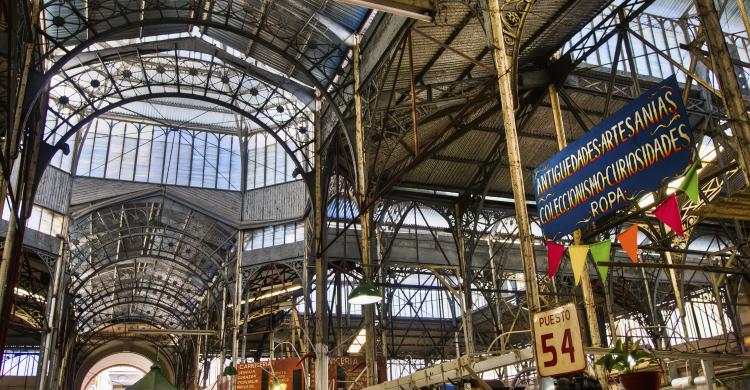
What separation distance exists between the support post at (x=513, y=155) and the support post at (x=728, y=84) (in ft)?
8.58

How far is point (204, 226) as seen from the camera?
32.0 m

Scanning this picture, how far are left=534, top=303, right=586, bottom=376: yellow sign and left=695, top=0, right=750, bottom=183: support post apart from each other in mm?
3052

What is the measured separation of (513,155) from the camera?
8.25 metres

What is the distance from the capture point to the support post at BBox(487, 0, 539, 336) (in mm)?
7547

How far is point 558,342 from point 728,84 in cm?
432

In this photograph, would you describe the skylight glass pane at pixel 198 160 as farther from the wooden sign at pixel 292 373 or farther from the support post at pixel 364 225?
the support post at pixel 364 225

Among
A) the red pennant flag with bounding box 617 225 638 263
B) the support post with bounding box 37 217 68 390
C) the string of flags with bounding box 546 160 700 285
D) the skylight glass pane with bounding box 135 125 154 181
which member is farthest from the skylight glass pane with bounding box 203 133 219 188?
the red pennant flag with bounding box 617 225 638 263

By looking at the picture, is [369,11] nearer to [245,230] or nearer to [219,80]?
[219,80]

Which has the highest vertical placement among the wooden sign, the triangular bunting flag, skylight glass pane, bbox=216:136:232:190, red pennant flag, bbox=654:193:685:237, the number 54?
skylight glass pane, bbox=216:136:232:190

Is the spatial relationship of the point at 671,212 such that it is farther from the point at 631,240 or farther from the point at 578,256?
the point at 578,256

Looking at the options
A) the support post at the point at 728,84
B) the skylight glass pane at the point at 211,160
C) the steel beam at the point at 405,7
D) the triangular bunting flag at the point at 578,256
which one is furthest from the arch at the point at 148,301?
the support post at the point at 728,84

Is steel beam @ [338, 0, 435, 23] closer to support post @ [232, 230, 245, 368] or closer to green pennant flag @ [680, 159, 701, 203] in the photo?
green pennant flag @ [680, 159, 701, 203]

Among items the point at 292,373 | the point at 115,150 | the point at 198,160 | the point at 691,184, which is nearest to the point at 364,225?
the point at 292,373

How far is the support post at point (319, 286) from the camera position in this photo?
17.0 meters
